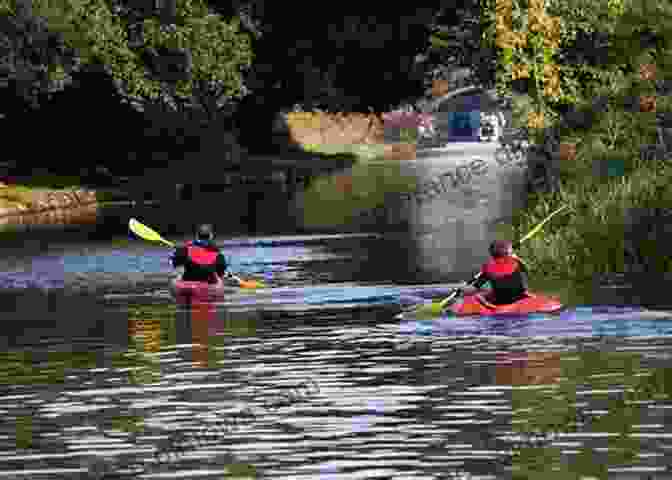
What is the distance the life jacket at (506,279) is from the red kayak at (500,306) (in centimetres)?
12

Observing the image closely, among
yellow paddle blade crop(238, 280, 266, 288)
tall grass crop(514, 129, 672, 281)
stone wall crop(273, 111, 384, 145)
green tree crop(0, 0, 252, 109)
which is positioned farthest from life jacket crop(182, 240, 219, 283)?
stone wall crop(273, 111, 384, 145)

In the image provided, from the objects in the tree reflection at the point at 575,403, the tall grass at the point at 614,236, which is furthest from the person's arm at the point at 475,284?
the tree reflection at the point at 575,403

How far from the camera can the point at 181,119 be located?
93250 mm

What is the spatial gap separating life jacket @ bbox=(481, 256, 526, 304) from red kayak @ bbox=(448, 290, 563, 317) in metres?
0.12

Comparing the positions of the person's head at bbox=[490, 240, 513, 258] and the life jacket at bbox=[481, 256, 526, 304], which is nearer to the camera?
the life jacket at bbox=[481, 256, 526, 304]

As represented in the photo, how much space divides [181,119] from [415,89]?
13.1m

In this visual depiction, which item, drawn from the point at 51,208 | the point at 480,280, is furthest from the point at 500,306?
the point at 51,208

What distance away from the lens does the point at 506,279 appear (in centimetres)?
3297

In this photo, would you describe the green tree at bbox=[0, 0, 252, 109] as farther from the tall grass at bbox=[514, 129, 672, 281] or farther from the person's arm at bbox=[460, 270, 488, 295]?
the person's arm at bbox=[460, 270, 488, 295]

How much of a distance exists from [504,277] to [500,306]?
459 mm

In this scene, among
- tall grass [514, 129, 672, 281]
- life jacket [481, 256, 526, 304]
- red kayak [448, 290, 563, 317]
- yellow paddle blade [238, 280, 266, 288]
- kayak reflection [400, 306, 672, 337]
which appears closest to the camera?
kayak reflection [400, 306, 672, 337]

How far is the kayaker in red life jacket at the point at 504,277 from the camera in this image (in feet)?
108

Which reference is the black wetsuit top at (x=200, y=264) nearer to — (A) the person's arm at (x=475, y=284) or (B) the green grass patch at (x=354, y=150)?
(A) the person's arm at (x=475, y=284)

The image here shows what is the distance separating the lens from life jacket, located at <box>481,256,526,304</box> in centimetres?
3294
